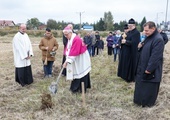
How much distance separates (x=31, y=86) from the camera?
768 cm

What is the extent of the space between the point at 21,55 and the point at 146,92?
12.3 ft

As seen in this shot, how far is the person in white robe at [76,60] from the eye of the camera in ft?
20.3

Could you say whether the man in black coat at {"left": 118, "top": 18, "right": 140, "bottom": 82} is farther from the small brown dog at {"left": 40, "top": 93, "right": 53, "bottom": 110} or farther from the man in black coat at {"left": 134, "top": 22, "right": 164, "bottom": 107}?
the small brown dog at {"left": 40, "top": 93, "right": 53, "bottom": 110}

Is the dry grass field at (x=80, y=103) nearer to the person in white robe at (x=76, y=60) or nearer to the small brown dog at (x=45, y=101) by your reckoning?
the small brown dog at (x=45, y=101)

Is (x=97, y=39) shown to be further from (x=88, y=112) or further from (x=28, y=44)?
(x=88, y=112)

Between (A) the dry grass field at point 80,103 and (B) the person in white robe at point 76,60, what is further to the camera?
(B) the person in white robe at point 76,60

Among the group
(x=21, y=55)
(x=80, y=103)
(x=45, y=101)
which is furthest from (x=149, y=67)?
(x=21, y=55)

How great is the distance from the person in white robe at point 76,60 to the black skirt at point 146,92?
1480 mm

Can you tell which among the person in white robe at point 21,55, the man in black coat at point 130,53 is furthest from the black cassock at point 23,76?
the man in black coat at point 130,53

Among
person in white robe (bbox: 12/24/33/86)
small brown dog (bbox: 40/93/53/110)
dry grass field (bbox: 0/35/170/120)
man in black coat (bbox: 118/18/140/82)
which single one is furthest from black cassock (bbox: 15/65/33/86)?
man in black coat (bbox: 118/18/140/82)

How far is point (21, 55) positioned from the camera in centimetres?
749

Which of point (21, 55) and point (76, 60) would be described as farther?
point (21, 55)

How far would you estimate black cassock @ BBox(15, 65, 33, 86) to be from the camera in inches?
299

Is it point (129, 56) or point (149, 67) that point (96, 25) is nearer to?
point (129, 56)
